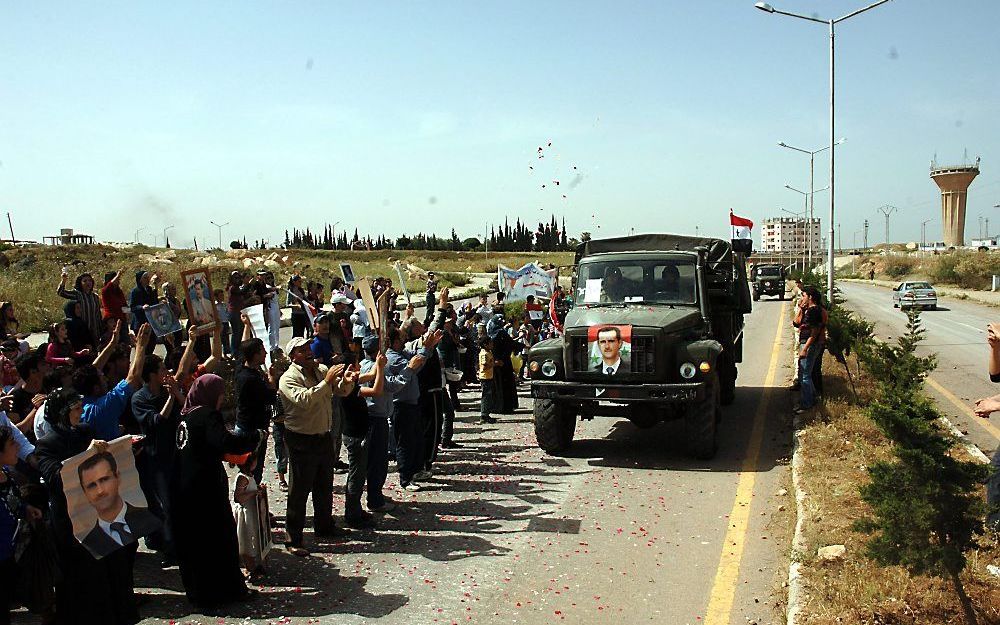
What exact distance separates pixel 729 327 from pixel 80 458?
10.3m

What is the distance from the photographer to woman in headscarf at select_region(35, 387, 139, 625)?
5.05 m

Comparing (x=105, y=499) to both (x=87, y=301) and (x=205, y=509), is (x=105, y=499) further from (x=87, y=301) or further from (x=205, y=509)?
(x=87, y=301)

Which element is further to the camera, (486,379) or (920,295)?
(920,295)

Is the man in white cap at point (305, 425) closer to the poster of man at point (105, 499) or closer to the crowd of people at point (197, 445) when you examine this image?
the crowd of people at point (197, 445)

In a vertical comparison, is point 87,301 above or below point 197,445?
above

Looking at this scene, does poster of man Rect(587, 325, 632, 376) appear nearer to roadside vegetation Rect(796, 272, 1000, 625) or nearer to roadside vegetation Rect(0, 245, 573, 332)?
roadside vegetation Rect(796, 272, 1000, 625)

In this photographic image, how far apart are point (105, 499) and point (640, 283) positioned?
26.8ft

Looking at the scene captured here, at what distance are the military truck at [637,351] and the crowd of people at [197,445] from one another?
1.49 m

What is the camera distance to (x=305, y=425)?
7125 mm

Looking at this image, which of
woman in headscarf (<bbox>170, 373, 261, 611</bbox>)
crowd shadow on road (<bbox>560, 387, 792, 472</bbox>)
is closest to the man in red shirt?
crowd shadow on road (<bbox>560, 387, 792, 472</bbox>)

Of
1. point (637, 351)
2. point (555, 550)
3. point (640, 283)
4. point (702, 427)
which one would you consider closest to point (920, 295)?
point (640, 283)

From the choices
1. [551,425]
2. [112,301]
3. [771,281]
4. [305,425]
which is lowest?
[771,281]

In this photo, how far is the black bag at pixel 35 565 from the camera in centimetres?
475

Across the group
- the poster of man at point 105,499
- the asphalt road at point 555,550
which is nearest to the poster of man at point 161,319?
the asphalt road at point 555,550
